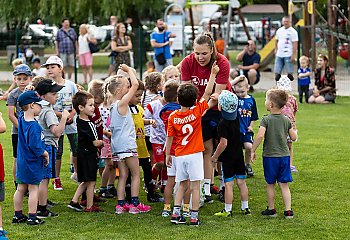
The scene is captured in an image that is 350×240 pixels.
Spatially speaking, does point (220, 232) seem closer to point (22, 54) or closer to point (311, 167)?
point (311, 167)

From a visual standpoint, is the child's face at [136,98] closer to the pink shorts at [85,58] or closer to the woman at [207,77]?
the woman at [207,77]

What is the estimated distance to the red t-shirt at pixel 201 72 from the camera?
8.46 m

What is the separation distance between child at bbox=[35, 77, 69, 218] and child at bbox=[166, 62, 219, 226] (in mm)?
1265

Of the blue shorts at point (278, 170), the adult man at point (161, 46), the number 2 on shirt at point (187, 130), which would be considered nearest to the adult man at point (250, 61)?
the adult man at point (161, 46)

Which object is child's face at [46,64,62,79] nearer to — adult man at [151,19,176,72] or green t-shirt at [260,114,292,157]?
green t-shirt at [260,114,292,157]

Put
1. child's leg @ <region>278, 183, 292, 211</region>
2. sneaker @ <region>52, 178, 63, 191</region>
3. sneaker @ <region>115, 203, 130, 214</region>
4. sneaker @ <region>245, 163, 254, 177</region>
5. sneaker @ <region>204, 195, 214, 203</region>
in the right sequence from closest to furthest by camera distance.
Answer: child's leg @ <region>278, 183, 292, 211</region> → sneaker @ <region>115, 203, 130, 214</region> → sneaker @ <region>204, 195, 214, 203</region> → sneaker @ <region>52, 178, 63, 191</region> → sneaker @ <region>245, 163, 254, 177</region>

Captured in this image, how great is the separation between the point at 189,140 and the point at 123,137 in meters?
0.88

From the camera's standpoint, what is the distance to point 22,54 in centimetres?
2614

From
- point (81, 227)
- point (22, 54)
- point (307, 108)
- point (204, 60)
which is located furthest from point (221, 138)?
point (22, 54)

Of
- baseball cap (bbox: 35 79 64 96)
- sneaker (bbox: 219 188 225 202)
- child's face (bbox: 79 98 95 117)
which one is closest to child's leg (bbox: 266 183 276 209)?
sneaker (bbox: 219 188 225 202)

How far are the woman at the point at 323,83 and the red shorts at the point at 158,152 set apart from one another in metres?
10.9

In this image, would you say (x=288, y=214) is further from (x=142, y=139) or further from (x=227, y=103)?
(x=142, y=139)

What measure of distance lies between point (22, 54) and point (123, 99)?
18.6 metres

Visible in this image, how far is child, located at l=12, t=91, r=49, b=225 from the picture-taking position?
7574 millimetres
